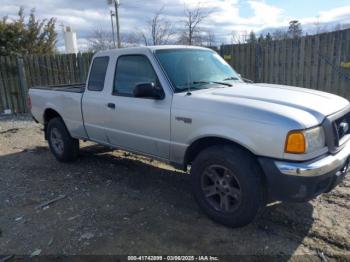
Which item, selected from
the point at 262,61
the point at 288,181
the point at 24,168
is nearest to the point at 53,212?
the point at 24,168

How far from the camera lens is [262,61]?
32.4ft

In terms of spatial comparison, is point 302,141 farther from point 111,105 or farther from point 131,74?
point 111,105

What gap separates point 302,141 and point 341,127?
827 mm

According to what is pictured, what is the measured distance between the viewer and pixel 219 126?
10.9 ft

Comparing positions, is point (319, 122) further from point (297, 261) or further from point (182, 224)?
point (182, 224)

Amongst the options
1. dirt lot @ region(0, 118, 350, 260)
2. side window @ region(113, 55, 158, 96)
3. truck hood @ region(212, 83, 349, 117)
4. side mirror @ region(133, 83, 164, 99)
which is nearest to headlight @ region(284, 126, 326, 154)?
truck hood @ region(212, 83, 349, 117)

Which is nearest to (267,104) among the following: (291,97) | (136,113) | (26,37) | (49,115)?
(291,97)

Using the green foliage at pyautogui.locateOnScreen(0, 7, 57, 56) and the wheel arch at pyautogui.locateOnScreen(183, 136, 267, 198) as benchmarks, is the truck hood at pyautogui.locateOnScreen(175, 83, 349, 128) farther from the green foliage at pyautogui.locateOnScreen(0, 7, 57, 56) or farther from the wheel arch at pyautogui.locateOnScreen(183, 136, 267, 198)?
the green foliage at pyautogui.locateOnScreen(0, 7, 57, 56)

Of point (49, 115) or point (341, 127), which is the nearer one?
point (341, 127)

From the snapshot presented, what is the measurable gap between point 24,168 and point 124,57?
2957mm

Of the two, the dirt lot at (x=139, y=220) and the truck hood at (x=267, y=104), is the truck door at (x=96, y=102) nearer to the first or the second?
the dirt lot at (x=139, y=220)

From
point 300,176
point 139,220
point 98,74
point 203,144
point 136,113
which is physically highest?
point 98,74

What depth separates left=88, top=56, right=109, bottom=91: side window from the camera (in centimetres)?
491

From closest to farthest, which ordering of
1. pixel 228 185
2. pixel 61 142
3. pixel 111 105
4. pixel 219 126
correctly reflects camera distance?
pixel 219 126 → pixel 228 185 → pixel 111 105 → pixel 61 142
